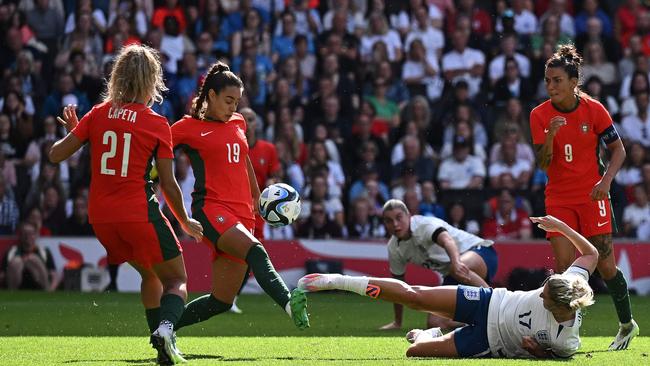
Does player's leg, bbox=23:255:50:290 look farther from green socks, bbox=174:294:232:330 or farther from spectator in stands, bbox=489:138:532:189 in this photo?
green socks, bbox=174:294:232:330

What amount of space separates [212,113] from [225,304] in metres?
1.52

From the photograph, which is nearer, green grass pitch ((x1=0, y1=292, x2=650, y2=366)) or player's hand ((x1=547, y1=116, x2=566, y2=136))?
green grass pitch ((x1=0, y1=292, x2=650, y2=366))

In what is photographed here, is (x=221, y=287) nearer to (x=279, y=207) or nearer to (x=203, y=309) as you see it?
(x=203, y=309)

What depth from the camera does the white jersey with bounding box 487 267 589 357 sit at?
867 centimetres

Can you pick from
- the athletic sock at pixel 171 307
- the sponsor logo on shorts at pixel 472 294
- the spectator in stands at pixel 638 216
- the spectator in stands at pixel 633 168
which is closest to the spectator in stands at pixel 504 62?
the spectator in stands at pixel 633 168

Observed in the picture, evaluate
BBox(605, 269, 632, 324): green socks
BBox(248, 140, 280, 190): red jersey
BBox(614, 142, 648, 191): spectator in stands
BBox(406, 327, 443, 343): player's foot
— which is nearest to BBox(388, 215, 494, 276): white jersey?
BBox(605, 269, 632, 324): green socks

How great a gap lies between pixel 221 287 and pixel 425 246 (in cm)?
319

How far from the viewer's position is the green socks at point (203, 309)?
32.4 ft

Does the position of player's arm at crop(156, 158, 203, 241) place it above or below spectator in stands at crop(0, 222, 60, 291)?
above

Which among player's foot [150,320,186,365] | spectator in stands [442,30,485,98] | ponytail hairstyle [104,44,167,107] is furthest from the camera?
spectator in stands [442,30,485,98]

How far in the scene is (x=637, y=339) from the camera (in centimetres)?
1106

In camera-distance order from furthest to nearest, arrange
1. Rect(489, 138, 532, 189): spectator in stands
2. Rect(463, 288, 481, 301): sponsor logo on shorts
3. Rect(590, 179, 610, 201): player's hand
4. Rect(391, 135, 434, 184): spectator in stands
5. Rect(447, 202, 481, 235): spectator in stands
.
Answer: Rect(391, 135, 434, 184): spectator in stands → Rect(489, 138, 532, 189): spectator in stands → Rect(447, 202, 481, 235): spectator in stands → Rect(590, 179, 610, 201): player's hand → Rect(463, 288, 481, 301): sponsor logo on shorts

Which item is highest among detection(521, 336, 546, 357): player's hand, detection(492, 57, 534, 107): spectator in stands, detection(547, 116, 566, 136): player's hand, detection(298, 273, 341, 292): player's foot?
detection(492, 57, 534, 107): spectator in stands

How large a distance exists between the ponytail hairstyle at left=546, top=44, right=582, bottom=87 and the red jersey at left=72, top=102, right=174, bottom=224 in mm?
3642
